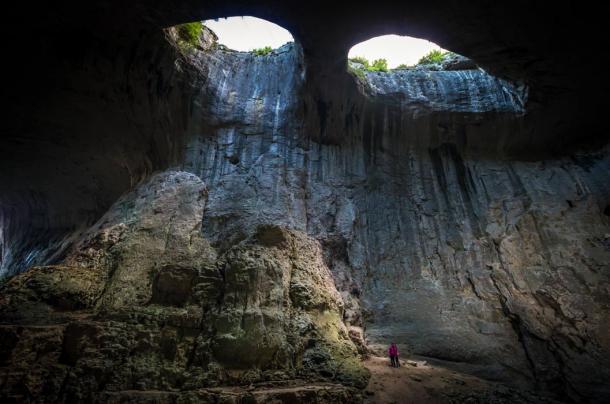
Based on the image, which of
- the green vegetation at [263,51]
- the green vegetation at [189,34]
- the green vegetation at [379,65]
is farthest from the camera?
the green vegetation at [379,65]

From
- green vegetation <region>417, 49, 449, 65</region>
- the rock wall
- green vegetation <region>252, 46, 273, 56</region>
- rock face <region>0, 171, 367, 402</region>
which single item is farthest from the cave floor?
green vegetation <region>417, 49, 449, 65</region>

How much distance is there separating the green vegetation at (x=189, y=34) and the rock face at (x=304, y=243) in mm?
347

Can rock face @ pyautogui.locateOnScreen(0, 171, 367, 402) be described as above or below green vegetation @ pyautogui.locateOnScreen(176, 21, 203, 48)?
below

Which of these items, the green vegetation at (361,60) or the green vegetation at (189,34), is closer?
the green vegetation at (189,34)

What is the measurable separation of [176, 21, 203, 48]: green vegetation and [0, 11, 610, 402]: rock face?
0.35 m

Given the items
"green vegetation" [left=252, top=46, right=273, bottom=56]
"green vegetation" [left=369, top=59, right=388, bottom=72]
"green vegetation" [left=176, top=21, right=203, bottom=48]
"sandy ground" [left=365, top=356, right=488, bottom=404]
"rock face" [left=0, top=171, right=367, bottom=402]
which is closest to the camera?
"rock face" [left=0, top=171, right=367, bottom=402]

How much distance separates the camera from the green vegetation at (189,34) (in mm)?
11586

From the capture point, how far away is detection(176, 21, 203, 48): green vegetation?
1159cm

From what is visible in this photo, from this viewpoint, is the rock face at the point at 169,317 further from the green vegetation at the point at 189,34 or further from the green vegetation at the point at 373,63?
the green vegetation at the point at 373,63

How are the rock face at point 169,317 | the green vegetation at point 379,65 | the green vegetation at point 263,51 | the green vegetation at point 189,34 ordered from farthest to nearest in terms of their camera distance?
the green vegetation at point 379,65 → the green vegetation at point 263,51 → the green vegetation at point 189,34 → the rock face at point 169,317

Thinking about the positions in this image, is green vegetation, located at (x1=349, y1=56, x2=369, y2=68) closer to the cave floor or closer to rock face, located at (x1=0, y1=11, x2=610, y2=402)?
rock face, located at (x1=0, y1=11, x2=610, y2=402)

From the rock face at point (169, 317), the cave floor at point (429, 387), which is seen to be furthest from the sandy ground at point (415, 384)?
the rock face at point (169, 317)

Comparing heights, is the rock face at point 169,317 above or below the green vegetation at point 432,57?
below

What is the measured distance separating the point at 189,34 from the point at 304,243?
7.95 meters
